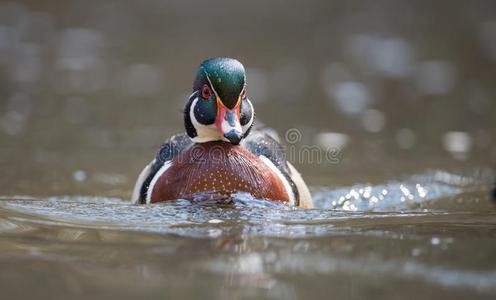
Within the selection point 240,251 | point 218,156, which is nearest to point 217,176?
point 218,156

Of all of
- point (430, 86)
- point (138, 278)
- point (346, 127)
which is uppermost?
point (430, 86)

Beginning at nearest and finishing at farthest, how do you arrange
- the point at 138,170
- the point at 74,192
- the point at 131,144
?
1. the point at 74,192
2. the point at 138,170
3. the point at 131,144

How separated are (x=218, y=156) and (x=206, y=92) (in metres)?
0.50

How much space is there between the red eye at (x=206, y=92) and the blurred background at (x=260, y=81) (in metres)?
2.19

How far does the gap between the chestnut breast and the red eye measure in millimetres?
352

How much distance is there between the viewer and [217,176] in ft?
21.2

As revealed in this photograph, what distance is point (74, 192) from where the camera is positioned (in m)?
8.40

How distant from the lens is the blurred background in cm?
994

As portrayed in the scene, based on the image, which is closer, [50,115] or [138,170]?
[138,170]

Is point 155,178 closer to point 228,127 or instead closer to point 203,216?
point 228,127

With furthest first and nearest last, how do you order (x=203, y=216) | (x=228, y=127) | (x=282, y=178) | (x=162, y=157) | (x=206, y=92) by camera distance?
1. (x=162, y=157)
2. (x=282, y=178)
3. (x=206, y=92)
4. (x=228, y=127)
5. (x=203, y=216)

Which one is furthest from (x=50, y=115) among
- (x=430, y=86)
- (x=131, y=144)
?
(x=430, y=86)

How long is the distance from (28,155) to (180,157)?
3615 mm

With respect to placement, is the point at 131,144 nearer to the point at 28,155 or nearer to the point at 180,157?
the point at 28,155
